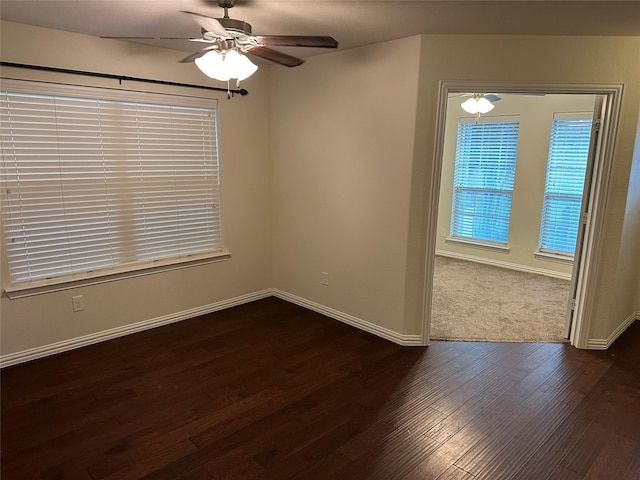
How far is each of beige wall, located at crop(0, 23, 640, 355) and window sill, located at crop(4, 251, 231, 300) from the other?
0.18ft

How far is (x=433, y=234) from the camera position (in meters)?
3.30

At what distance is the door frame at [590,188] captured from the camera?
3.02m

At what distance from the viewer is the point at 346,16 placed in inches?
102

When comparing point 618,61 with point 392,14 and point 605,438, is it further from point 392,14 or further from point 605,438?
point 605,438

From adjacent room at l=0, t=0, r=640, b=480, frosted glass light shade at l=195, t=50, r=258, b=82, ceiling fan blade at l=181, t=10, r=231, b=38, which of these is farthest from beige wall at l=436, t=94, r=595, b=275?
ceiling fan blade at l=181, t=10, r=231, b=38

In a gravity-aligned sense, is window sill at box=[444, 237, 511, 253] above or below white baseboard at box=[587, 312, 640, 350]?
above

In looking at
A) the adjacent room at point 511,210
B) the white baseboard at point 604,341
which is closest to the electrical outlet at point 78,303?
the adjacent room at point 511,210

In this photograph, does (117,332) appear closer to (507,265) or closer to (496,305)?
(496,305)

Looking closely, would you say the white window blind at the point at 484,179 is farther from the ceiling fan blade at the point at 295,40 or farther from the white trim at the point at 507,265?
the ceiling fan blade at the point at 295,40

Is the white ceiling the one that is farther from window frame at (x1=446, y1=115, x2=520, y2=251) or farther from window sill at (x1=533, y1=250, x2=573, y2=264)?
window sill at (x1=533, y1=250, x2=573, y2=264)

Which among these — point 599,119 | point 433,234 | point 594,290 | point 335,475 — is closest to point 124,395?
point 335,475

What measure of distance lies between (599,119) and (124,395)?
13.2ft

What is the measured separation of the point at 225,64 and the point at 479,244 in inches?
201

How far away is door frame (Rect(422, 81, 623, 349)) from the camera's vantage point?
9.89ft
